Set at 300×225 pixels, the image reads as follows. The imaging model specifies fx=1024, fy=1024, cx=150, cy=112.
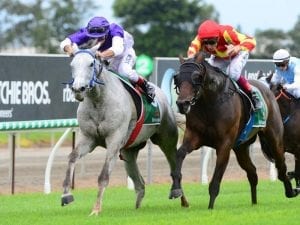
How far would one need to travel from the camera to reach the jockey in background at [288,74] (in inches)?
535

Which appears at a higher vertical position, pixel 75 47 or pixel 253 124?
pixel 75 47

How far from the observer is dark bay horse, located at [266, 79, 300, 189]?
1370cm

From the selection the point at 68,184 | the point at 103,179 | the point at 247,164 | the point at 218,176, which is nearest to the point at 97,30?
the point at 103,179

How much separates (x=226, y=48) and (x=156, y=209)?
1.93 metres

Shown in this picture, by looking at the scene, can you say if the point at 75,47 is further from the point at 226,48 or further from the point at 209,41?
the point at 226,48

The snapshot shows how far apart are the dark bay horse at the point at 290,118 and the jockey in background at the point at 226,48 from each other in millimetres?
2149

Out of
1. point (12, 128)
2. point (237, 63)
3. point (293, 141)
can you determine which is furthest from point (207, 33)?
point (12, 128)

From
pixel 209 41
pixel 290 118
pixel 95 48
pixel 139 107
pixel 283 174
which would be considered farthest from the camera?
pixel 290 118

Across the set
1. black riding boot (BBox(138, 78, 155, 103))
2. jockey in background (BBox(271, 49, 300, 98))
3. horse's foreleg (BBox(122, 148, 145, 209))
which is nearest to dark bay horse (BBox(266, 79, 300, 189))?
jockey in background (BBox(271, 49, 300, 98))

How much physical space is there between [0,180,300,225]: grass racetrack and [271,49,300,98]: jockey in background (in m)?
1.41

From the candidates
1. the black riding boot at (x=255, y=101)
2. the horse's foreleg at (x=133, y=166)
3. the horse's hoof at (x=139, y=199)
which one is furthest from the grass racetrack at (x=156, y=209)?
the black riding boot at (x=255, y=101)

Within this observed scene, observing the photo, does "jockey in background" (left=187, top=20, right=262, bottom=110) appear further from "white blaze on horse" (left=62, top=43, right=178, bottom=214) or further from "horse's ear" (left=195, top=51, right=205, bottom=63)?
"white blaze on horse" (left=62, top=43, right=178, bottom=214)

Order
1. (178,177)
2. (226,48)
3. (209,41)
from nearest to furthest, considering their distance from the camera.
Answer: (178,177)
(209,41)
(226,48)

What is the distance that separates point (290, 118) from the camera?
1373 cm
